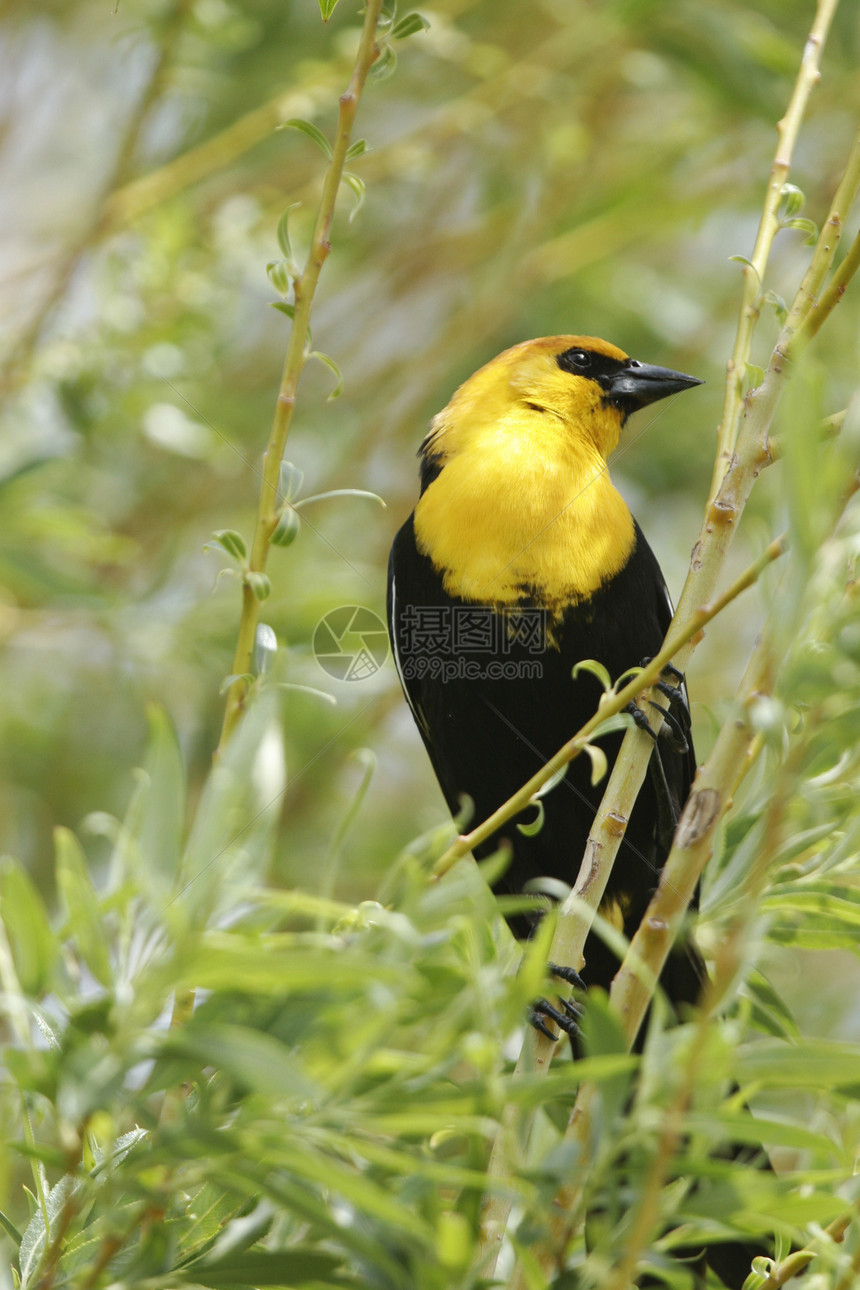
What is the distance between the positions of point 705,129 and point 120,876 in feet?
9.49

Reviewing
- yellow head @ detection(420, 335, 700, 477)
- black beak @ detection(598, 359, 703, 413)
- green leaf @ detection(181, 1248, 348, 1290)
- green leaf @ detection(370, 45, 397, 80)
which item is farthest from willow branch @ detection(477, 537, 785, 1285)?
black beak @ detection(598, 359, 703, 413)

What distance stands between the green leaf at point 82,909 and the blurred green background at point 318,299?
5.25ft

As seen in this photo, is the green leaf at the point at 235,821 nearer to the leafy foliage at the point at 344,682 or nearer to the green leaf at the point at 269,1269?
the leafy foliage at the point at 344,682

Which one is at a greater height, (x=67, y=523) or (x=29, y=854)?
(x=67, y=523)

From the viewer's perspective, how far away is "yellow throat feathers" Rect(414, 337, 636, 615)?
196 centimetres

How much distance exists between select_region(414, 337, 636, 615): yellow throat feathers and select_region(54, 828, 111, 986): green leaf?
3.92 feet

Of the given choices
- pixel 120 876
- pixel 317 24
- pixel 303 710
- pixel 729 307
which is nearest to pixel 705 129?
pixel 729 307

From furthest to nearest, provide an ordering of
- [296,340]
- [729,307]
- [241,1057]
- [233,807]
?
[729,307] < [296,340] < [233,807] < [241,1057]

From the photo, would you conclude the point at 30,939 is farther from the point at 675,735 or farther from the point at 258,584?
the point at 675,735

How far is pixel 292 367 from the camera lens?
1195mm

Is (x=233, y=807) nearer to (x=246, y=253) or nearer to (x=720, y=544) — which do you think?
(x=720, y=544)

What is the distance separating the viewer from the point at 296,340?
3.88ft

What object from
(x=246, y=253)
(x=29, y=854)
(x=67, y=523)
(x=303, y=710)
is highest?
(x=246, y=253)

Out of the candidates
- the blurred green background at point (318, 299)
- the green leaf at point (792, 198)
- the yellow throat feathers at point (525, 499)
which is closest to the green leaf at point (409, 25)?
the green leaf at point (792, 198)
